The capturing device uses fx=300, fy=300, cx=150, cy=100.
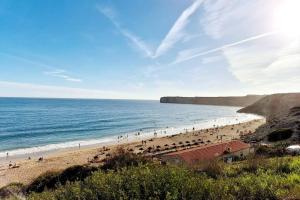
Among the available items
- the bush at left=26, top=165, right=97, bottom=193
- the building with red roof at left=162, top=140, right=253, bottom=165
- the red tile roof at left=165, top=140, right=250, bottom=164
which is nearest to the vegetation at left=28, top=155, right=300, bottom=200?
the bush at left=26, top=165, right=97, bottom=193

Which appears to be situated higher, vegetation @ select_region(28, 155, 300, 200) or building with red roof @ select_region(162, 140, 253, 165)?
vegetation @ select_region(28, 155, 300, 200)

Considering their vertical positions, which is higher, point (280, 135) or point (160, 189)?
point (160, 189)

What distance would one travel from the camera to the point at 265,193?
6.66 metres

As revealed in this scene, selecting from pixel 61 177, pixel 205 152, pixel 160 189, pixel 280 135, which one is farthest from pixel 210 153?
pixel 160 189

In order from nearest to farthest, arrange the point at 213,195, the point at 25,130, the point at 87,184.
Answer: the point at 213,195
the point at 87,184
the point at 25,130

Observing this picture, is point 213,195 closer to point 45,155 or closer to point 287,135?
point 287,135

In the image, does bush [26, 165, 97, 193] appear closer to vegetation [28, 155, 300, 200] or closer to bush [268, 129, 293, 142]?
vegetation [28, 155, 300, 200]

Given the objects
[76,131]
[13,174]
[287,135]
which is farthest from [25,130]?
[287,135]

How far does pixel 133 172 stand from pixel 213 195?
1837mm

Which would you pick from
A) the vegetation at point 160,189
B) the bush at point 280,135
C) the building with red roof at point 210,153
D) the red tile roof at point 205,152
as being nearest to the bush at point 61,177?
the building with red roof at point 210,153

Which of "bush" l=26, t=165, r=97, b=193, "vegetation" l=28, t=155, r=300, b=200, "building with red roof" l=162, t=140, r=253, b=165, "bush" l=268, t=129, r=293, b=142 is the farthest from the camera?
"bush" l=268, t=129, r=293, b=142

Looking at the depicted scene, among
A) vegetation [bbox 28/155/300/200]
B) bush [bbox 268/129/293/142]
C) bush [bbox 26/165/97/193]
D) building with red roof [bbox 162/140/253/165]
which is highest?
vegetation [bbox 28/155/300/200]

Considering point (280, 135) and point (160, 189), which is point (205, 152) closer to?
point (280, 135)

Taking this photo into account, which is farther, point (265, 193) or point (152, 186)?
point (265, 193)
